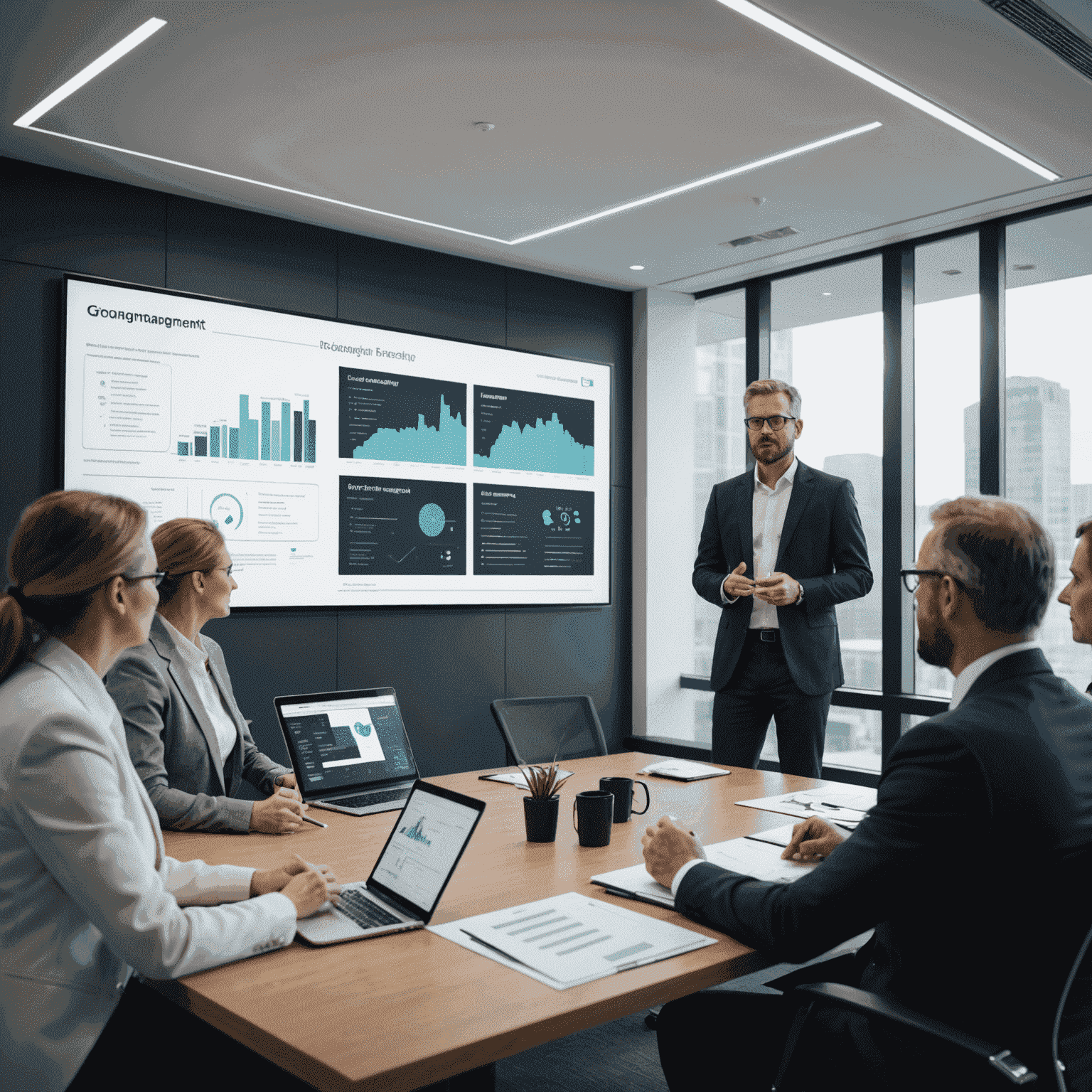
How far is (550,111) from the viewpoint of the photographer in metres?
3.53

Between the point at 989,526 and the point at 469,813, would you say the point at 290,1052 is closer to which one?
the point at 469,813

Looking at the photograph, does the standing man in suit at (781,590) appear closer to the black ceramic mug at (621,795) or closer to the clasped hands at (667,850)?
the black ceramic mug at (621,795)

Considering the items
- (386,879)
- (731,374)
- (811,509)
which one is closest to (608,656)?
(731,374)

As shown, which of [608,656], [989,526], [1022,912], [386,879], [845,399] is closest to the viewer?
[1022,912]

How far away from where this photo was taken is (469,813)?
1658mm

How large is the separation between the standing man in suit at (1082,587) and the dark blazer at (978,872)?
74cm

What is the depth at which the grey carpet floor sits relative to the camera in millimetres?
2838

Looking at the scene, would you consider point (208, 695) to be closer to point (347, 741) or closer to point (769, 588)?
point (347, 741)

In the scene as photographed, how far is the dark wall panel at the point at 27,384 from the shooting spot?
3967 millimetres

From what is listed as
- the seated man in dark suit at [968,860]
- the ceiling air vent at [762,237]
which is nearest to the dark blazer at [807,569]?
the ceiling air vent at [762,237]

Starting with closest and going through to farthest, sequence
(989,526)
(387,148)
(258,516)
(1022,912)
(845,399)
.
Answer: (1022,912) → (989,526) → (387,148) → (258,516) → (845,399)

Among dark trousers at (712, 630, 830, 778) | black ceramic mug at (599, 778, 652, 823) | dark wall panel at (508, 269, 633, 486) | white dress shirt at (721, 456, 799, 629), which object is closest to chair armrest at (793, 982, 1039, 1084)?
black ceramic mug at (599, 778, 652, 823)

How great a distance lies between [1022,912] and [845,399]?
4.27 metres

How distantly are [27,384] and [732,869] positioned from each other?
3.41 meters
